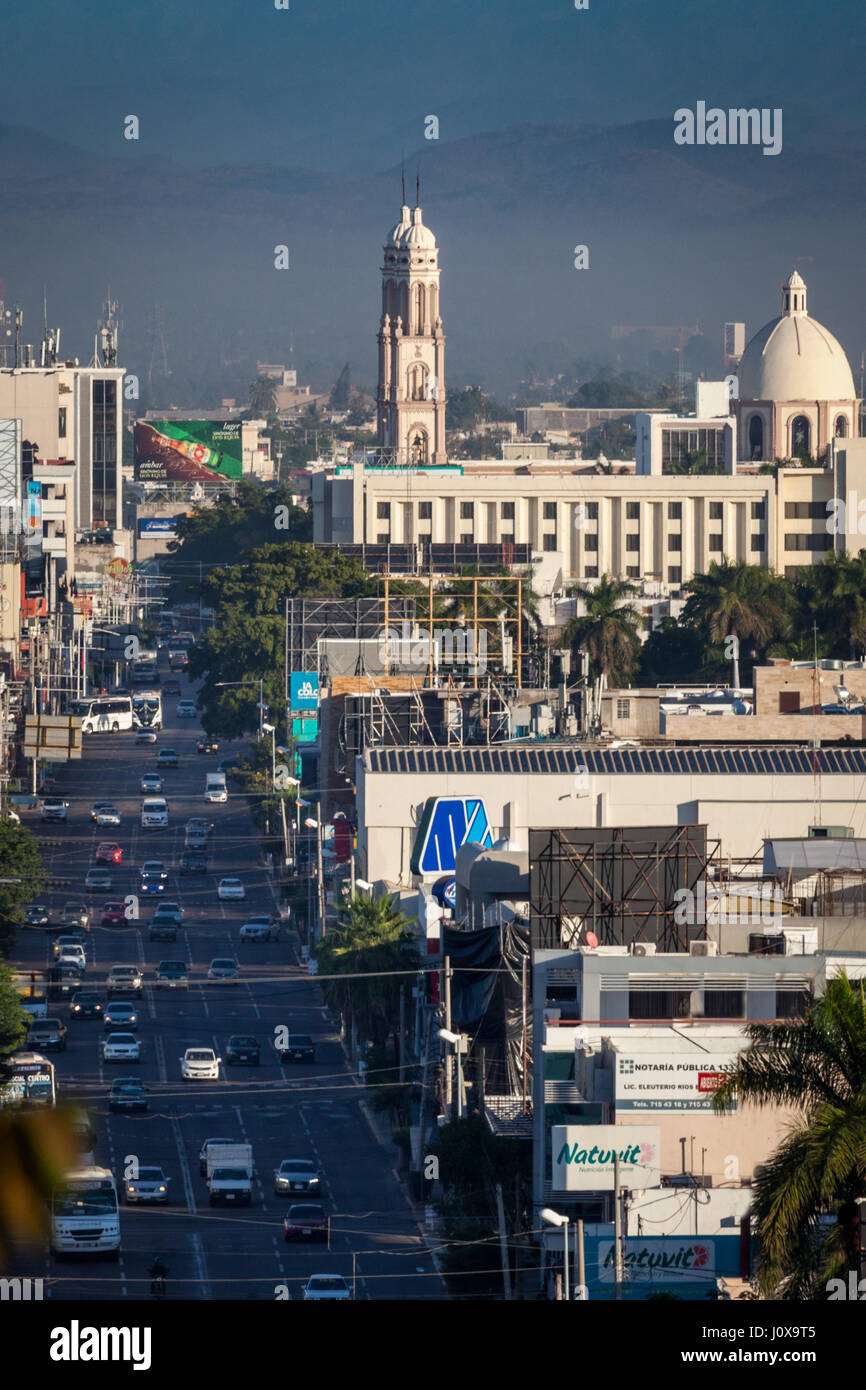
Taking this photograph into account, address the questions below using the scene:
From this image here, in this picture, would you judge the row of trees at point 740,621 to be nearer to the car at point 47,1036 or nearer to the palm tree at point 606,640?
the palm tree at point 606,640

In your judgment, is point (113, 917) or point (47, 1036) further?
point (113, 917)

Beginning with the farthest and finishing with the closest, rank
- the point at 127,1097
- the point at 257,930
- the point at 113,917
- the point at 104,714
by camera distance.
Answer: the point at 104,714
the point at 113,917
the point at 257,930
the point at 127,1097

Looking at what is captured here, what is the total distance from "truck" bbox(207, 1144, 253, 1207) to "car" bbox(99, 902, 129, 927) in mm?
33638

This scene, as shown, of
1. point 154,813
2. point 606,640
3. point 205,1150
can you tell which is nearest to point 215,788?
point 154,813

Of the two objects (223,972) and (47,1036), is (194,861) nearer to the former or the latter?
(223,972)

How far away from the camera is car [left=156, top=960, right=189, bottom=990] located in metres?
78.8

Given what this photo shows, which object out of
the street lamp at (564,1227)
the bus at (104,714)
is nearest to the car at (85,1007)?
the street lamp at (564,1227)

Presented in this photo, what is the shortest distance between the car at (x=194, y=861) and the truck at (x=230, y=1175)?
44782 mm

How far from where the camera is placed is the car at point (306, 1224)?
50.8 metres

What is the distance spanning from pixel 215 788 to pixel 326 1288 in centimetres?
7512

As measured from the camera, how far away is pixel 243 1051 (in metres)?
68.4

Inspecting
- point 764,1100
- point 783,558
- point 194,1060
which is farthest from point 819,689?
point 783,558

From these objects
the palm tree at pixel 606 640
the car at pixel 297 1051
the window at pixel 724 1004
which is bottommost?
the car at pixel 297 1051
